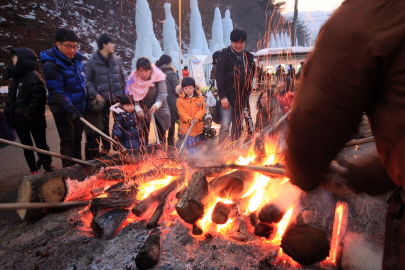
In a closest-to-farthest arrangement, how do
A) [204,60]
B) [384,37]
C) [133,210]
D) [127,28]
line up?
[384,37] < [133,210] < [204,60] < [127,28]

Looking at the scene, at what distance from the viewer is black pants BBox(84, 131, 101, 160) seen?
4754 mm

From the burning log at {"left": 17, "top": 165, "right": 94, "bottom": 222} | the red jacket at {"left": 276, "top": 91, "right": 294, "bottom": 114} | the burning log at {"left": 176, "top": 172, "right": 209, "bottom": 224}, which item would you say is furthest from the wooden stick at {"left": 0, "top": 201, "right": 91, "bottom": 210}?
the red jacket at {"left": 276, "top": 91, "right": 294, "bottom": 114}

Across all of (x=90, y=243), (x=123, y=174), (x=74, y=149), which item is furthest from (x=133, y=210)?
(x=74, y=149)

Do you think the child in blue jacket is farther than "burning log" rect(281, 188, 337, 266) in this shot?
Yes

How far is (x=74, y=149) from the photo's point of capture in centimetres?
457

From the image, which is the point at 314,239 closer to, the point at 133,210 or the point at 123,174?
the point at 133,210

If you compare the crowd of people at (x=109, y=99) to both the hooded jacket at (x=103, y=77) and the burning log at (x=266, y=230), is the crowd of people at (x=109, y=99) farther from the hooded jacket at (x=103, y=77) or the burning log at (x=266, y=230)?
the burning log at (x=266, y=230)

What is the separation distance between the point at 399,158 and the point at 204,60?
60.9 ft

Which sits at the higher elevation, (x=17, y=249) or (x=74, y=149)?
(x=74, y=149)

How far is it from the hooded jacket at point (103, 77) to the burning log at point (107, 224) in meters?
2.82

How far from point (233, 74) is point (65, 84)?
308cm

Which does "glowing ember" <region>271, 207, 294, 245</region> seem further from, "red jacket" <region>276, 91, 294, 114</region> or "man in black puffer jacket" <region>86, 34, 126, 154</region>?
"man in black puffer jacket" <region>86, 34, 126, 154</region>

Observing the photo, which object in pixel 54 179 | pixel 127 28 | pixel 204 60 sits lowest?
pixel 54 179

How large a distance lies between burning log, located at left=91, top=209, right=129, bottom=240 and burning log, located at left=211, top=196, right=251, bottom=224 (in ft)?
3.24
